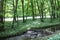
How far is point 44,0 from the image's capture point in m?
36.6

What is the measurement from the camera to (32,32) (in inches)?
982

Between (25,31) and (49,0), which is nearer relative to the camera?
(25,31)

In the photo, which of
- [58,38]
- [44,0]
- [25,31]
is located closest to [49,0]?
[44,0]

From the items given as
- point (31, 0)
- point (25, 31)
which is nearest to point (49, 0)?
point (31, 0)

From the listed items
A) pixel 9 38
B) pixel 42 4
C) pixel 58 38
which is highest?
pixel 42 4

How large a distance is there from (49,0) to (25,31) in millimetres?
14112

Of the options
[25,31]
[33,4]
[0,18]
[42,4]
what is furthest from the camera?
[33,4]

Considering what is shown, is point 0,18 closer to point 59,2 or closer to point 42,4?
point 42,4

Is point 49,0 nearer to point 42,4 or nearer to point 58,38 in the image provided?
point 42,4

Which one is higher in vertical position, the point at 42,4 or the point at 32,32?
the point at 42,4

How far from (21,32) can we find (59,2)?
69.6 feet

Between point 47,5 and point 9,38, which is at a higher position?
point 47,5

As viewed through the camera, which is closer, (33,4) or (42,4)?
(42,4)

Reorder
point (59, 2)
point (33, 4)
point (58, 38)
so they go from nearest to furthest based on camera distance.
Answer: point (58, 38) → point (33, 4) → point (59, 2)
